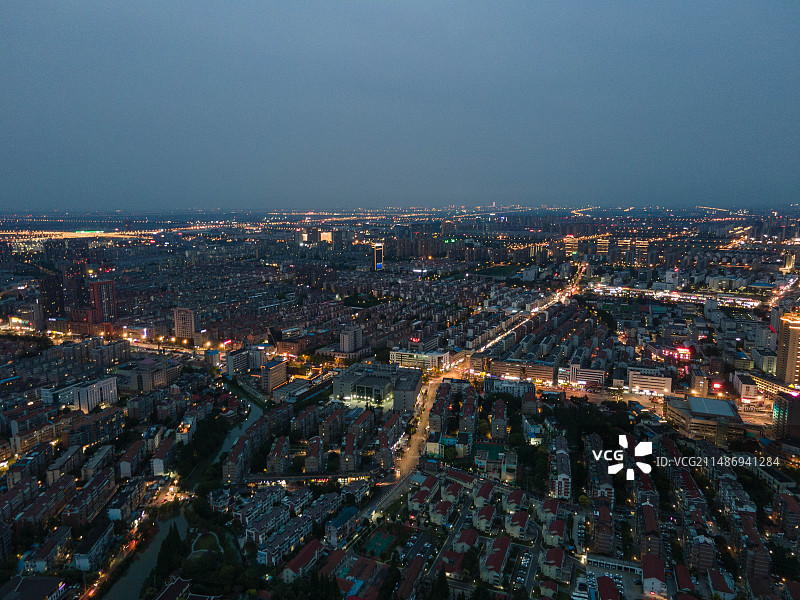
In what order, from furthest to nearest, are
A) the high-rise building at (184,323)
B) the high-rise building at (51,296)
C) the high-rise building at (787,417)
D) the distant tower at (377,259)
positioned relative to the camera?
the distant tower at (377,259) → the high-rise building at (51,296) → the high-rise building at (184,323) → the high-rise building at (787,417)

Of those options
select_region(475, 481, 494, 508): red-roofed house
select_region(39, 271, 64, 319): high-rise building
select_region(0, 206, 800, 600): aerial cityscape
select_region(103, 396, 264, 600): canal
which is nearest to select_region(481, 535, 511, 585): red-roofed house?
select_region(0, 206, 800, 600): aerial cityscape

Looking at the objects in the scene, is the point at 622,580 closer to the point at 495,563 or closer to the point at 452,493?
the point at 495,563

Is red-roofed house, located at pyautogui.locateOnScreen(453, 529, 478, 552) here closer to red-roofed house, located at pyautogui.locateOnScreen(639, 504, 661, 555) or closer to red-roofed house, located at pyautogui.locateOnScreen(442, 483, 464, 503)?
red-roofed house, located at pyautogui.locateOnScreen(442, 483, 464, 503)

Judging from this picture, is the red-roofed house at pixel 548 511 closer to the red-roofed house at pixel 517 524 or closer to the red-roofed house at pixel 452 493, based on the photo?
the red-roofed house at pixel 517 524

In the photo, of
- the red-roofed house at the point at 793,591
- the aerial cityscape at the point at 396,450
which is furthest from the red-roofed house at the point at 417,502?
the red-roofed house at the point at 793,591

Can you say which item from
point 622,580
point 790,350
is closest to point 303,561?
point 622,580
